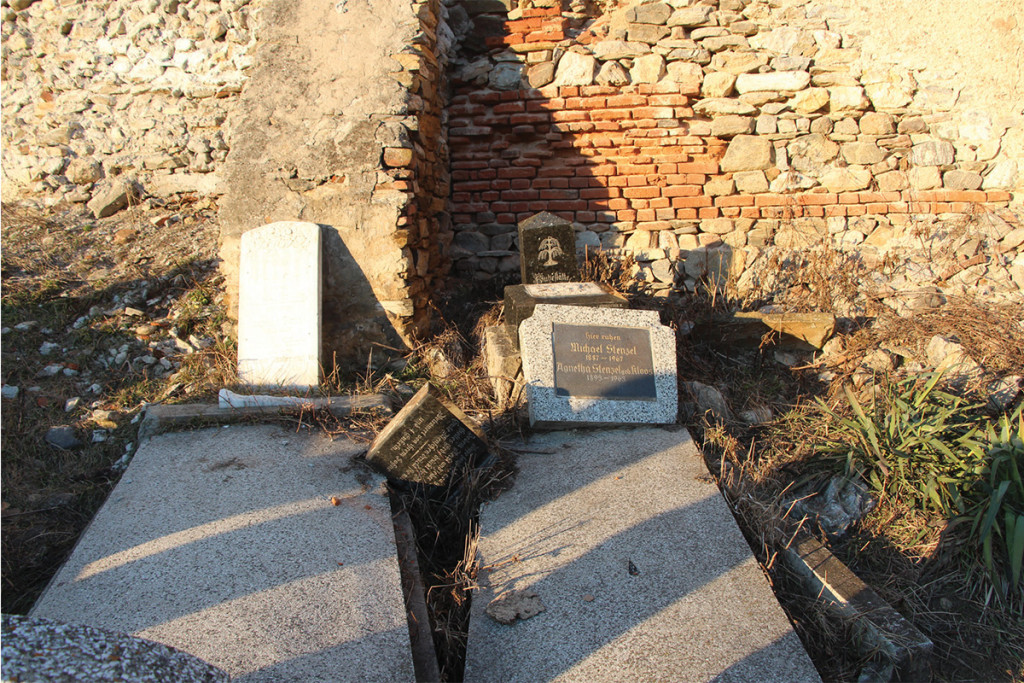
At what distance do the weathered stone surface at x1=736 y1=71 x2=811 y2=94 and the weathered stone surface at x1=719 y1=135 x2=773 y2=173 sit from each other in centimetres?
37

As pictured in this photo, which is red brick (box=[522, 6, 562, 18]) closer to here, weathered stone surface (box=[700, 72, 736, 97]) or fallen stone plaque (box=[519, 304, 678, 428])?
weathered stone surface (box=[700, 72, 736, 97])

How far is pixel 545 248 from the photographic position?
14.6 ft

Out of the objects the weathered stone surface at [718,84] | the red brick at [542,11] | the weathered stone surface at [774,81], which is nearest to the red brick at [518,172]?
the red brick at [542,11]

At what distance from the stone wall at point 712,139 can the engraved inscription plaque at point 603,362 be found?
1.54 metres

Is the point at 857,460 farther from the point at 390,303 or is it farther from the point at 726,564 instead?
the point at 390,303

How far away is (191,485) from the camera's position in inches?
115

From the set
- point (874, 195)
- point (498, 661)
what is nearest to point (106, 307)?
point (498, 661)

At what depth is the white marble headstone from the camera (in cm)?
397

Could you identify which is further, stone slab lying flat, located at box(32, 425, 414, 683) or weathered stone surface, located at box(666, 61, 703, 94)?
weathered stone surface, located at box(666, 61, 703, 94)

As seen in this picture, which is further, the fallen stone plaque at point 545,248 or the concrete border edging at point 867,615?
the fallen stone plaque at point 545,248

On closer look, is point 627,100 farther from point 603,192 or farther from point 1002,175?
point 1002,175

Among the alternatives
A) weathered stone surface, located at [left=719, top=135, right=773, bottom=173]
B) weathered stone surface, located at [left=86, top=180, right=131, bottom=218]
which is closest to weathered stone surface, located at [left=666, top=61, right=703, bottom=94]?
weathered stone surface, located at [left=719, top=135, right=773, bottom=173]

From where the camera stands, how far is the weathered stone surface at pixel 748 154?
513cm

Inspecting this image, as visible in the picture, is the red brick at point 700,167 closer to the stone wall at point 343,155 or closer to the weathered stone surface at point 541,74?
the weathered stone surface at point 541,74
